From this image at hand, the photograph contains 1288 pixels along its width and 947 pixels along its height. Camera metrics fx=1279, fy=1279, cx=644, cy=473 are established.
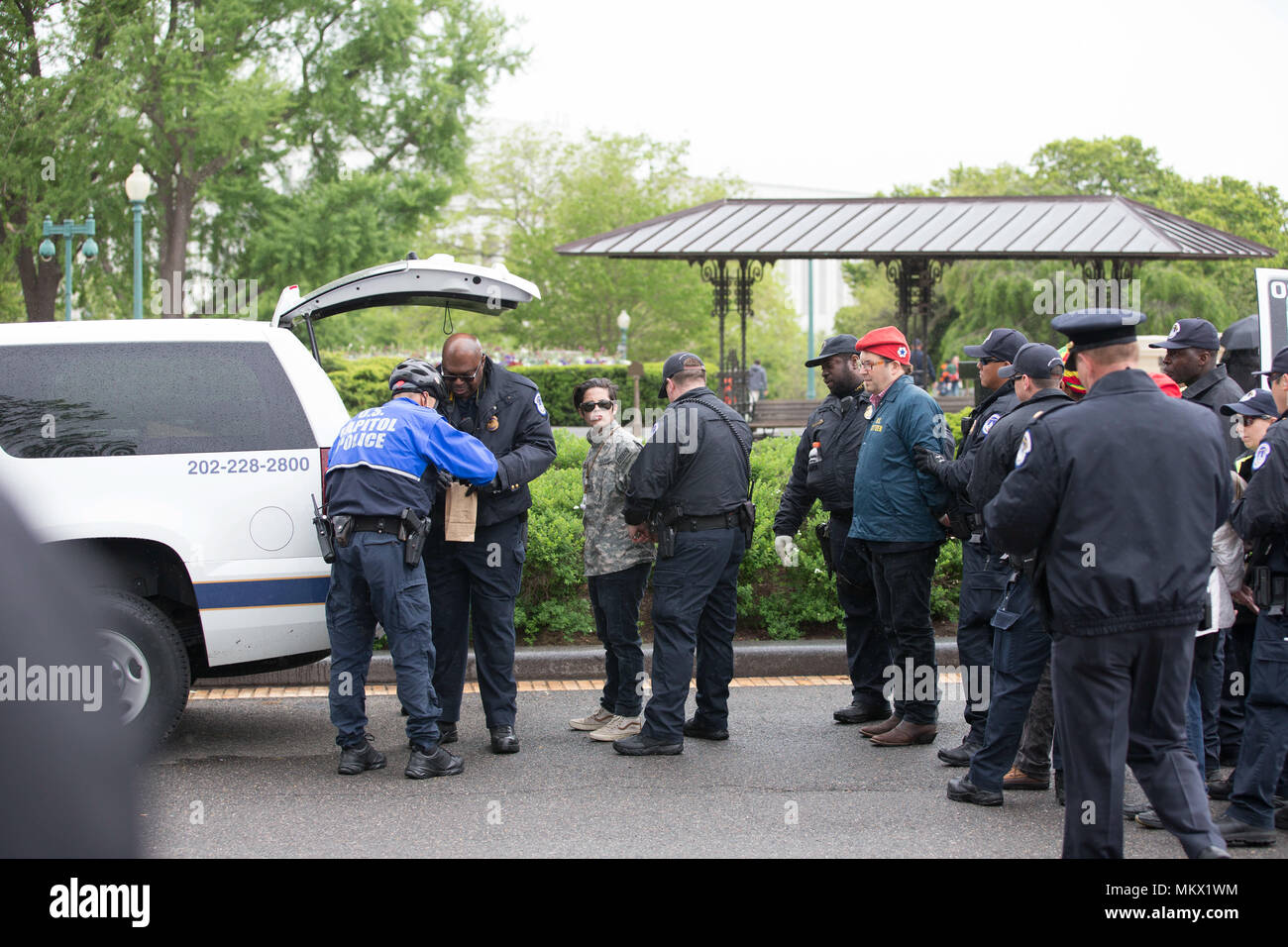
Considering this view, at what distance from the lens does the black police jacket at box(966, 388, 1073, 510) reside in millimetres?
5414

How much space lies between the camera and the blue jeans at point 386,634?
5871 mm

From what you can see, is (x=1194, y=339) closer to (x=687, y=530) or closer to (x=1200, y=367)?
(x=1200, y=367)

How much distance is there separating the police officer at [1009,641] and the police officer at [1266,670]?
2.71 feet

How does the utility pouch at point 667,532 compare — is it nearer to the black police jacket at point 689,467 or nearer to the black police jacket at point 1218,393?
the black police jacket at point 689,467

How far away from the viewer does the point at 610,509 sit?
669 centimetres

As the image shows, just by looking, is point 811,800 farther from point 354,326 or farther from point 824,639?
point 354,326

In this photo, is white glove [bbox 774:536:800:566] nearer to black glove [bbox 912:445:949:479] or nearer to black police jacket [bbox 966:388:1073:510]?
black glove [bbox 912:445:949:479]

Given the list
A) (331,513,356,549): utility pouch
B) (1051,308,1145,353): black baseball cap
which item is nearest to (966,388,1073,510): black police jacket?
(1051,308,1145,353): black baseball cap

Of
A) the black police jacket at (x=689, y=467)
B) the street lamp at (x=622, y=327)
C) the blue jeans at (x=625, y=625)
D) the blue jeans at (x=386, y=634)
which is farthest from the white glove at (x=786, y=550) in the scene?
the street lamp at (x=622, y=327)

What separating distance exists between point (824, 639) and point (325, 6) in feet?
94.5

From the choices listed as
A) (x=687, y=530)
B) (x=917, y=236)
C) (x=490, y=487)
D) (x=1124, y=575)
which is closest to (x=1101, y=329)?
(x=1124, y=575)

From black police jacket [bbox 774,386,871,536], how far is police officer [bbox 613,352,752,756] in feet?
1.84

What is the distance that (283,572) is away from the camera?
614 cm
